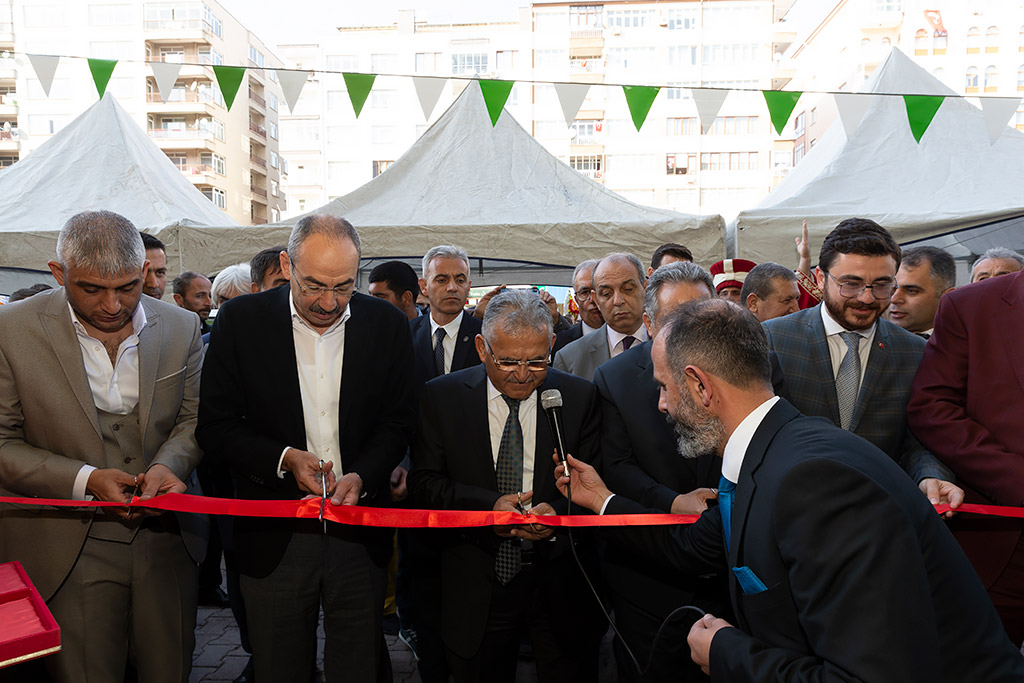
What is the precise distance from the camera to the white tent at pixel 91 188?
23.2 ft

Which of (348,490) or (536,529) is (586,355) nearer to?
(536,529)

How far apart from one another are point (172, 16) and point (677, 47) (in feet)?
126

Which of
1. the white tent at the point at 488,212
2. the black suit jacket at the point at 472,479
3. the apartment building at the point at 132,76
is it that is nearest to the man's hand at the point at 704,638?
the black suit jacket at the point at 472,479

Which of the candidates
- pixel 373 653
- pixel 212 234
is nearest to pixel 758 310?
pixel 373 653

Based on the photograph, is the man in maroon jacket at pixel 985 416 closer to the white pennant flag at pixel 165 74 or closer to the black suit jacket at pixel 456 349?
the black suit jacket at pixel 456 349

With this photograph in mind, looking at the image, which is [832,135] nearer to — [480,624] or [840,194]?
[840,194]

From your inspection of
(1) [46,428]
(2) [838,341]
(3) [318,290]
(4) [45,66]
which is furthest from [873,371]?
(4) [45,66]

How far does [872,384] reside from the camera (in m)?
3.24

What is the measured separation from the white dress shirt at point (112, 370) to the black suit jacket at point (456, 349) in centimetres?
180

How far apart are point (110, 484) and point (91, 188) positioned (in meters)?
6.75

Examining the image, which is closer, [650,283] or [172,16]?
[650,283]

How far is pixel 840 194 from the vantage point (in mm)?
7496

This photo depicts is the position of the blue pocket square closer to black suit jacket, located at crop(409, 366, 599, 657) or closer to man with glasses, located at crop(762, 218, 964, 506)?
black suit jacket, located at crop(409, 366, 599, 657)

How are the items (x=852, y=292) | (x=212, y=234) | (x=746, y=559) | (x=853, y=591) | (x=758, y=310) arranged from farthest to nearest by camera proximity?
(x=212, y=234), (x=758, y=310), (x=852, y=292), (x=746, y=559), (x=853, y=591)
